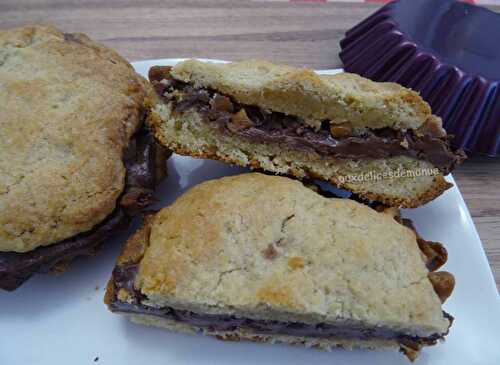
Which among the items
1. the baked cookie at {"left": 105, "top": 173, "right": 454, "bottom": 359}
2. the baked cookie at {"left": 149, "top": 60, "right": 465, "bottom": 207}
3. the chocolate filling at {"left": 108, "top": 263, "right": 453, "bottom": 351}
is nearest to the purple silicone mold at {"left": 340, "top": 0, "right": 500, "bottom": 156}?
the baked cookie at {"left": 149, "top": 60, "right": 465, "bottom": 207}

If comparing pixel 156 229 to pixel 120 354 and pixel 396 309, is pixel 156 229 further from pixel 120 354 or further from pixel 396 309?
pixel 396 309

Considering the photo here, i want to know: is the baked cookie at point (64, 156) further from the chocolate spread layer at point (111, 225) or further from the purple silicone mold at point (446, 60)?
the purple silicone mold at point (446, 60)

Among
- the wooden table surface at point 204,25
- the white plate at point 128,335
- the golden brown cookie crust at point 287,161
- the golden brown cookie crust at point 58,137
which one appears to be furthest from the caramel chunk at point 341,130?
the wooden table surface at point 204,25

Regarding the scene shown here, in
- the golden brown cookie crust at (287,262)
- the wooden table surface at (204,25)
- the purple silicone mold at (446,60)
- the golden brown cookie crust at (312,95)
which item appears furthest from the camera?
the wooden table surface at (204,25)

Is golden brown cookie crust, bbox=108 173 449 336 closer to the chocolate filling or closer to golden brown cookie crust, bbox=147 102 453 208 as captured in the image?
the chocolate filling

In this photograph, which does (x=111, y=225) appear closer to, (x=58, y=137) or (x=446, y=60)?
(x=58, y=137)

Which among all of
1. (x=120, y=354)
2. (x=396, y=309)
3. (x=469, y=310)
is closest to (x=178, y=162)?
(x=120, y=354)
